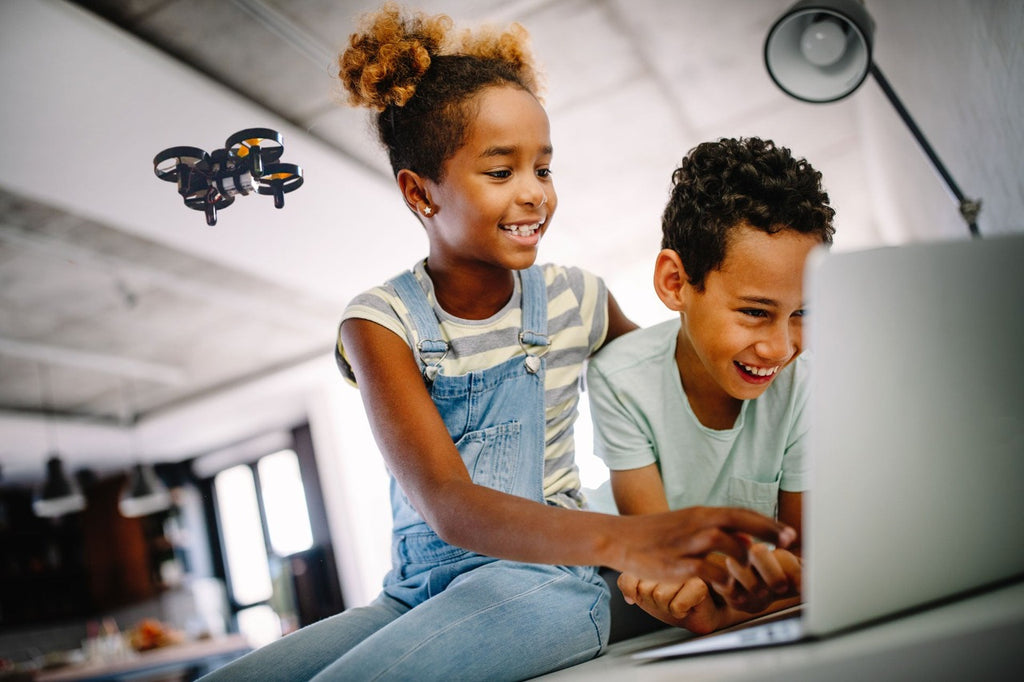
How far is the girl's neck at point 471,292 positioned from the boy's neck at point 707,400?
266 millimetres

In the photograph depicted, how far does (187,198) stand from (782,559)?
98 cm

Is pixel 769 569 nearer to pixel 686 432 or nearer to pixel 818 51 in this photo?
pixel 686 432

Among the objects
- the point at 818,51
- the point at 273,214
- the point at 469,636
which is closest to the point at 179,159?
the point at 469,636

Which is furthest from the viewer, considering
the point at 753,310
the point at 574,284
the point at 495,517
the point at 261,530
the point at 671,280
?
the point at 261,530

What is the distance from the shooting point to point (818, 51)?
157cm

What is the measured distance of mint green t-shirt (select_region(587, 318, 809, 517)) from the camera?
0.99 metres

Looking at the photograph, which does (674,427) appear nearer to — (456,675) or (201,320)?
(456,675)

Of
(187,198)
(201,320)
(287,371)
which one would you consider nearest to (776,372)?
(187,198)

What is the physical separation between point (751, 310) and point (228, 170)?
72 centimetres

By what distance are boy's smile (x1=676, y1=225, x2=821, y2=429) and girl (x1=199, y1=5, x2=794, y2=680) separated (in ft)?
0.64

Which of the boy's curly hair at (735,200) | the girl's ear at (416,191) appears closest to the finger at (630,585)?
the boy's curly hair at (735,200)

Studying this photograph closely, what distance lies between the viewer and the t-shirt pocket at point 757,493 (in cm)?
99

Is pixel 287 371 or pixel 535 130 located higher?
pixel 287 371

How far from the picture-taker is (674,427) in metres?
1.03
